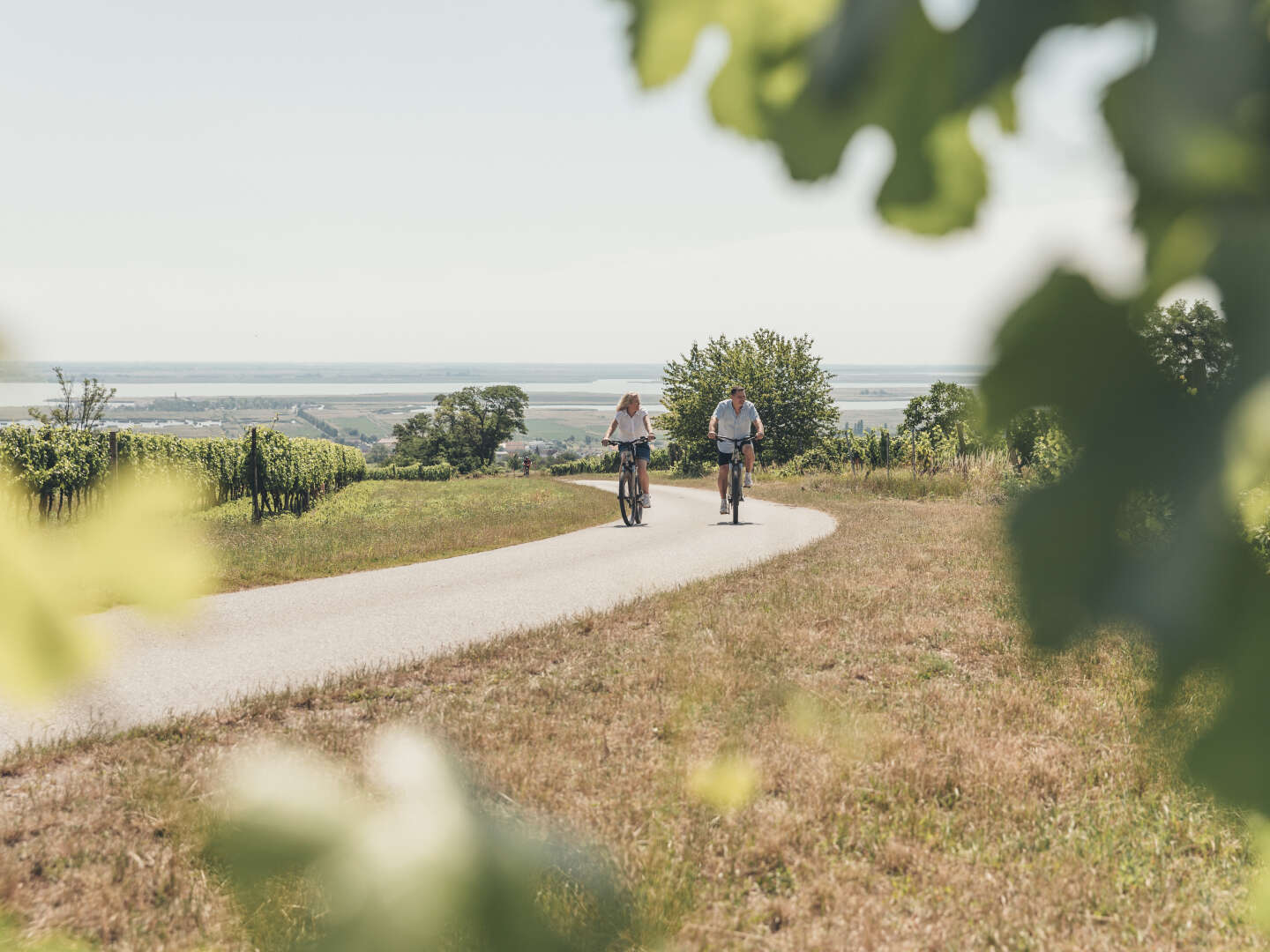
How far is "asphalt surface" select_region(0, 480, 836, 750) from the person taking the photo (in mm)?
2684

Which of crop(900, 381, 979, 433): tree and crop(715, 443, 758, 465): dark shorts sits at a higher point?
crop(900, 381, 979, 433): tree

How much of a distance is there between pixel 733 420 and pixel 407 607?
5987mm

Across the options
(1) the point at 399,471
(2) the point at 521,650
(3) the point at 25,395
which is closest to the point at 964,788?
(2) the point at 521,650

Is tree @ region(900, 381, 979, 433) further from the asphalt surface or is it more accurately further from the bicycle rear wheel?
the bicycle rear wheel

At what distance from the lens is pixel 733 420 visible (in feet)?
38.1

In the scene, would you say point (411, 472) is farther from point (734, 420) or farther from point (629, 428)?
point (734, 420)

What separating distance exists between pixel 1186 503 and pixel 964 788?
315cm

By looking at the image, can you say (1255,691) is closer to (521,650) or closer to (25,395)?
(25,395)

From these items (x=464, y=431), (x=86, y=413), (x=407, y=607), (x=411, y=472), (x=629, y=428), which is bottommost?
(x=411, y=472)

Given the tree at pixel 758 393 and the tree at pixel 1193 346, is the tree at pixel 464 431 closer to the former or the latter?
the tree at pixel 758 393

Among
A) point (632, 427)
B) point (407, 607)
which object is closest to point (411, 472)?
point (632, 427)

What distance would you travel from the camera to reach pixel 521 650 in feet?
17.0

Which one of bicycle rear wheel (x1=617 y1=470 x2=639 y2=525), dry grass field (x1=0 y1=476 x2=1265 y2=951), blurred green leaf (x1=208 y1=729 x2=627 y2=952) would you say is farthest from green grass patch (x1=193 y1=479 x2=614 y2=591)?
blurred green leaf (x1=208 y1=729 x2=627 y2=952)

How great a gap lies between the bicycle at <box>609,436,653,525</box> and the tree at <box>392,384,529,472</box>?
7695 cm
